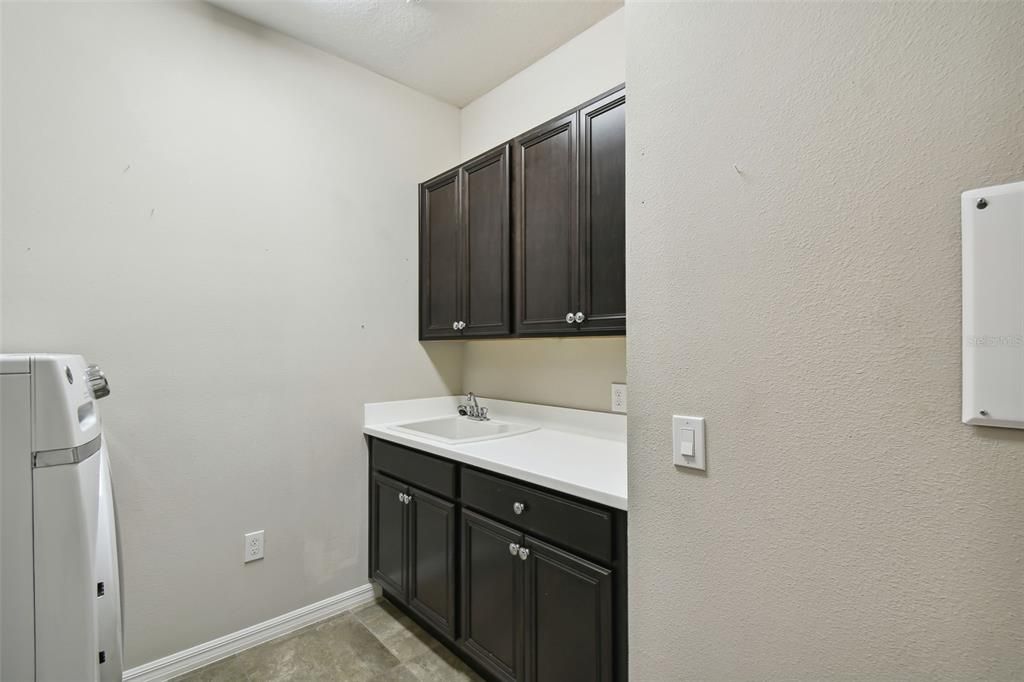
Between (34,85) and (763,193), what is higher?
(34,85)

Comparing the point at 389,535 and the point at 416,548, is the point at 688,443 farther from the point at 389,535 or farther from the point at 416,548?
the point at 389,535

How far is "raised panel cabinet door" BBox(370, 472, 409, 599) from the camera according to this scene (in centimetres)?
210

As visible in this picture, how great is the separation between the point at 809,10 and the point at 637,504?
1.09m

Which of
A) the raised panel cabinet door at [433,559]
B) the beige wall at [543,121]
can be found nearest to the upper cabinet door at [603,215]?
the beige wall at [543,121]

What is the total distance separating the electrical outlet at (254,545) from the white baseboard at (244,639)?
29 centimetres

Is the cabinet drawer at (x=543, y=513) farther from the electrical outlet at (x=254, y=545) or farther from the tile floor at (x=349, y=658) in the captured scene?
the electrical outlet at (x=254, y=545)

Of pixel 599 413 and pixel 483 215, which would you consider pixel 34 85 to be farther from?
pixel 599 413

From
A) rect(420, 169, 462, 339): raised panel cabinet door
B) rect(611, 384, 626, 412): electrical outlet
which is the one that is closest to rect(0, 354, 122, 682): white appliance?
rect(420, 169, 462, 339): raised panel cabinet door

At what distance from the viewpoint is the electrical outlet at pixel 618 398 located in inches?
78.3

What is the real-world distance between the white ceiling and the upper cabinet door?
0.65 meters

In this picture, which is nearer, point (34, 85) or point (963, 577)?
point (963, 577)

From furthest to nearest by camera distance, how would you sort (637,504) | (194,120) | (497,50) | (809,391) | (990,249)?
(497,50) → (194,120) → (637,504) → (809,391) → (990,249)

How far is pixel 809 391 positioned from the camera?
2.86 ft

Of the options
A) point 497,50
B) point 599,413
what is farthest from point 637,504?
point 497,50
